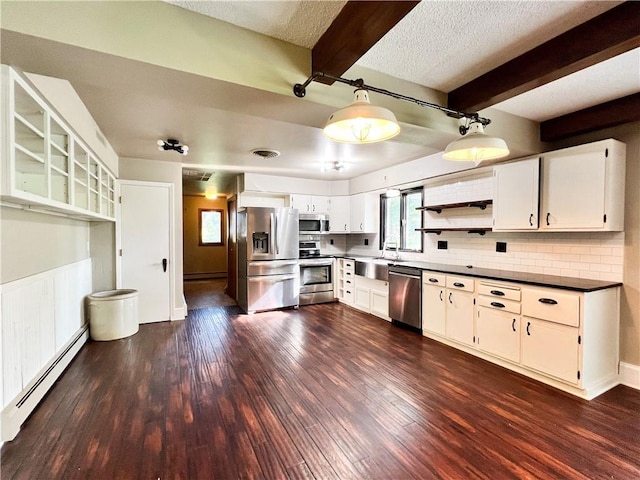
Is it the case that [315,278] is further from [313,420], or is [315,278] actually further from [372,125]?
[372,125]

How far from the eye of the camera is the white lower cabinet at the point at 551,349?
255 cm

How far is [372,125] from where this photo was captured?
1.77 meters

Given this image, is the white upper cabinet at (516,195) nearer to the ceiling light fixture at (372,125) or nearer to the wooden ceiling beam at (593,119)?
the wooden ceiling beam at (593,119)

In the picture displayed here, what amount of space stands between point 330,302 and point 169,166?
356 centimetres

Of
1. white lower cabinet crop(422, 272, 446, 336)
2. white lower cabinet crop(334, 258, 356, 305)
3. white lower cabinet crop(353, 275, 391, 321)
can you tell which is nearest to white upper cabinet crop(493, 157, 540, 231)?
white lower cabinet crop(422, 272, 446, 336)

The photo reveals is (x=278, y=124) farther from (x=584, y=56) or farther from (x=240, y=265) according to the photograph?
(x=240, y=265)

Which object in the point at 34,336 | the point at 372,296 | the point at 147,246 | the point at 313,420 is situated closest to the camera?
the point at 313,420

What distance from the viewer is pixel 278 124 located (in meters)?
3.06

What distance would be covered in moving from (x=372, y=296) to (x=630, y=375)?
2.93m

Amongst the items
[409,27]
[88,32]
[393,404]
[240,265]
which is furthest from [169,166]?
[393,404]

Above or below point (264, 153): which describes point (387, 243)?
below

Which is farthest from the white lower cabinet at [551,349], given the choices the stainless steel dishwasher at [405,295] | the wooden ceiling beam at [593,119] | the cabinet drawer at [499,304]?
the wooden ceiling beam at [593,119]

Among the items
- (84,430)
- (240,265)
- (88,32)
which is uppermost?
(88,32)

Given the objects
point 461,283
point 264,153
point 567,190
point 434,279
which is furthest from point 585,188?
point 264,153
